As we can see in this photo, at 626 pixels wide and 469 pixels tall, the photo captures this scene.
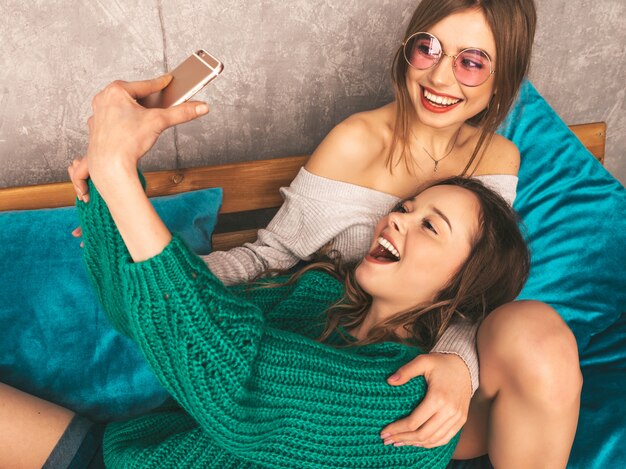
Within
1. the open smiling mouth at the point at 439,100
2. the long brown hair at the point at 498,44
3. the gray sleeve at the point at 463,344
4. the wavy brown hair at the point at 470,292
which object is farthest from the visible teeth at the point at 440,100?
the gray sleeve at the point at 463,344

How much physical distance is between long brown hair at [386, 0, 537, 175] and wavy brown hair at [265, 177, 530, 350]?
0.24 meters

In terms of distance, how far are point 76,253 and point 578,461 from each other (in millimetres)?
1198

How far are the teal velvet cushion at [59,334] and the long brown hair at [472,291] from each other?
43cm

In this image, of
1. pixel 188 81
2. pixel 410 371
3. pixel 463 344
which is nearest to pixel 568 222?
pixel 463 344

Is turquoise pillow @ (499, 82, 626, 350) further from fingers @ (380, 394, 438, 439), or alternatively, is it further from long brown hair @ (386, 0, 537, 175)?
fingers @ (380, 394, 438, 439)

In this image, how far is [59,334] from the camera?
1271mm

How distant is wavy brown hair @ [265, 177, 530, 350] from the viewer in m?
1.28

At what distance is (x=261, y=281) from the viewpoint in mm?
1363

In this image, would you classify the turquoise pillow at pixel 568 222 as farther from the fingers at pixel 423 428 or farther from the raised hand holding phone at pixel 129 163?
the raised hand holding phone at pixel 129 163

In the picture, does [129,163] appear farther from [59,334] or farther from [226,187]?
[226,187]

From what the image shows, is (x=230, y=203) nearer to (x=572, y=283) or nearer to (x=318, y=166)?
(x=318, y=166)

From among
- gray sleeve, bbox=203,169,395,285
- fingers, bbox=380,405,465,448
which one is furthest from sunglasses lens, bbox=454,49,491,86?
fingers, bbox=380,405,465,448

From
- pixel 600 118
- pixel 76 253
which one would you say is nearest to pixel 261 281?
pixel 76 253

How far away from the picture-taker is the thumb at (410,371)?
107 cm
